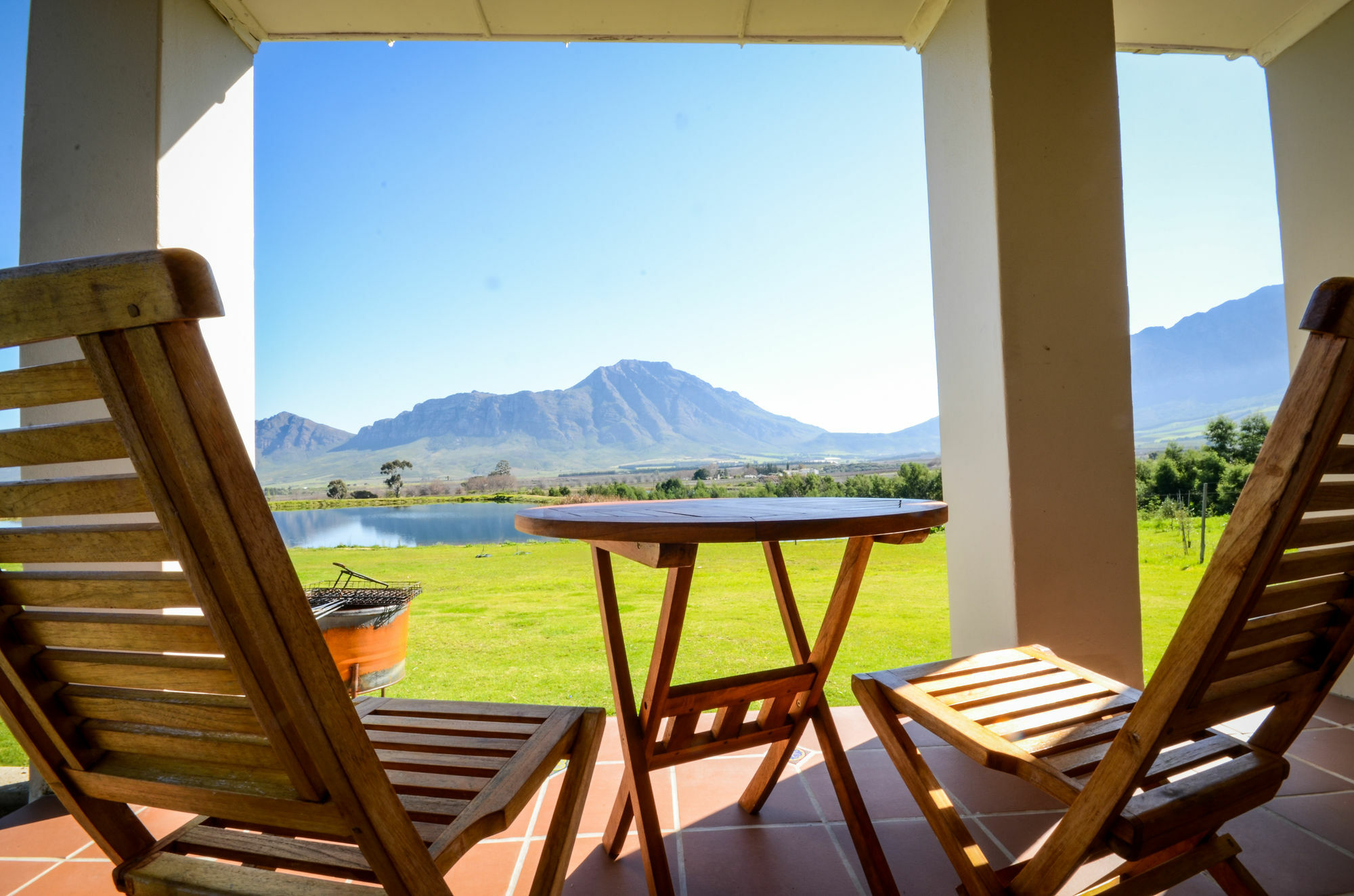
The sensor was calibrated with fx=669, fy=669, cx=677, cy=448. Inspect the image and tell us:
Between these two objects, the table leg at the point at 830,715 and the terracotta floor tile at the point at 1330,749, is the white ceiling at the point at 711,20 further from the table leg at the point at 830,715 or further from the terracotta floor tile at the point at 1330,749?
the terracotta floor tile at the point at 1330,749

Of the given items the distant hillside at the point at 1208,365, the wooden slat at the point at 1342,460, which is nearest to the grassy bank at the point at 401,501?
the distant hillside at the point at 1208,365

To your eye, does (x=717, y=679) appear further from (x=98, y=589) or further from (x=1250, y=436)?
(x=1250, y=436)

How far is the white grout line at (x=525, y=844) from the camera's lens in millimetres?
1464

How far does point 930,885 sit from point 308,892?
4.14 ft

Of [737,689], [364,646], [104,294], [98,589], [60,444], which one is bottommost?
[364,646]

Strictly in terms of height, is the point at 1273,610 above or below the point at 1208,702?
above

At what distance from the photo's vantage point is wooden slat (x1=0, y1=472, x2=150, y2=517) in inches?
24.0

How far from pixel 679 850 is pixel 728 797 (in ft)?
0.99

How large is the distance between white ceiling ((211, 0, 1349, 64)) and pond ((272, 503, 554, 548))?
403 centimetres

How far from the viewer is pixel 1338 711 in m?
2.42

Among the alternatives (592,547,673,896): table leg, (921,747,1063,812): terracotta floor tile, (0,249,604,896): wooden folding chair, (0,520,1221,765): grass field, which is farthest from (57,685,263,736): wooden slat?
(0,520,1221,765): grass field

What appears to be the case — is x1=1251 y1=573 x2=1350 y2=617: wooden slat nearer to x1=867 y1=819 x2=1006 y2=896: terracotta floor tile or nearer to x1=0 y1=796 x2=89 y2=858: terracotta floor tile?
x1=867 y1=819 x2=1006 y2=896: terracotta floor tile

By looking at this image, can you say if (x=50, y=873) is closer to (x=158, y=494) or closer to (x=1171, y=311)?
(x=158, y=494)

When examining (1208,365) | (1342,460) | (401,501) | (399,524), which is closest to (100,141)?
(1342,460)
